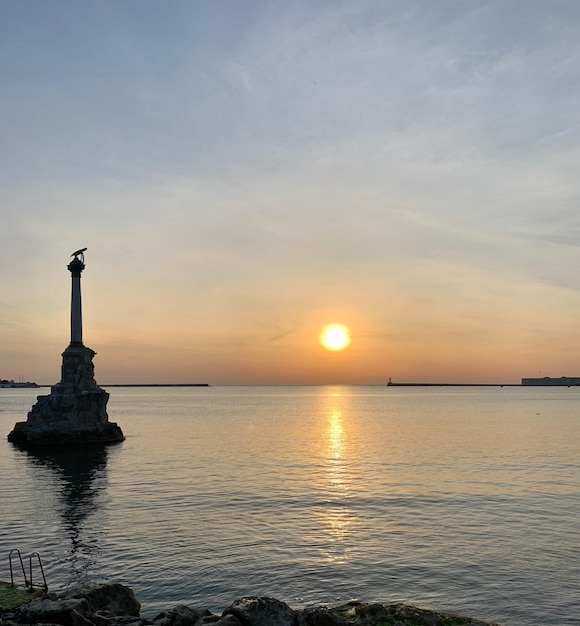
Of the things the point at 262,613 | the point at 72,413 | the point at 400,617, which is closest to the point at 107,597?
the point at 262,613

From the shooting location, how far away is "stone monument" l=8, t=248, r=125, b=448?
68000mm

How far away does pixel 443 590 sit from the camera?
795 inches

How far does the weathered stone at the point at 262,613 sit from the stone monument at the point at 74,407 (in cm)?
5710

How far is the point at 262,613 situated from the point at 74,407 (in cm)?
5984

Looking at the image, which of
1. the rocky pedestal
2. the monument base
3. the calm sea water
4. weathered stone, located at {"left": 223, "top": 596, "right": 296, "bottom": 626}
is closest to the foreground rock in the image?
weathered stone, located at {"left": 223, "top": 596, "right": 296, "bottom": 626}

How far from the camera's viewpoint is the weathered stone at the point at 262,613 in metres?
14.9

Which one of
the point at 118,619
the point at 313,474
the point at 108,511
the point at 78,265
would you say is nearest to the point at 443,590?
the point at 118,619

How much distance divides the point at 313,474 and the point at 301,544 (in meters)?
20.7

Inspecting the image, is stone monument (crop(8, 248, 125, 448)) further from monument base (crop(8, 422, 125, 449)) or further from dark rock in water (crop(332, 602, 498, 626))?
dark rock in water (crop(332, 602, 498, 626))

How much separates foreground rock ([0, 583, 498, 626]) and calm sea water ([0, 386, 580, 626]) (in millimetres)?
2730

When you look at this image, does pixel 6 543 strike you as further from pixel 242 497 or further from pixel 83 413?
pixel 83 413

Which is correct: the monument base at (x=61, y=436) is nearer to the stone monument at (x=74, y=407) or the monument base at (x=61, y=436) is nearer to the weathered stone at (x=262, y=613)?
the stone monument at (x=74, y=407)

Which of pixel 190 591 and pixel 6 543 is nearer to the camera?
pixel 190 591

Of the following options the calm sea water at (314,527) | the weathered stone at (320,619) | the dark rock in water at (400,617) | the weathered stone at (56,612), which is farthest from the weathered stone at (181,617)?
the dark rock in water at (400,617)
